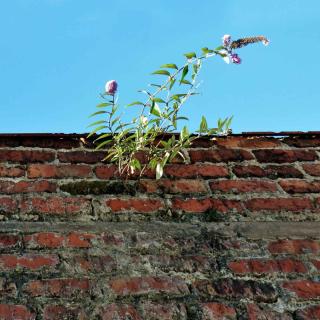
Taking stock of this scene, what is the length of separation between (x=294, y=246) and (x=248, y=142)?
69 centimetres

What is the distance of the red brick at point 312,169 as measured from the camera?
2494mm

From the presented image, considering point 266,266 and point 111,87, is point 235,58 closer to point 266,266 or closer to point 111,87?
point 111,87

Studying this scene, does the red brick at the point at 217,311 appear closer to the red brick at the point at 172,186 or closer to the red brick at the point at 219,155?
the red brick at the point at 172,186

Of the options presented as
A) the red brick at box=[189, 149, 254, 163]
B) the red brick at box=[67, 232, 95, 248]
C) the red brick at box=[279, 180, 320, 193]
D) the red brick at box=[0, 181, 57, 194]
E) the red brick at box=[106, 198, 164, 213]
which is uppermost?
the red brick at box=[189, 149, 254, 163]

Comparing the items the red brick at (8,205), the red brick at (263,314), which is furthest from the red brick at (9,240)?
the red brick at (263,314)

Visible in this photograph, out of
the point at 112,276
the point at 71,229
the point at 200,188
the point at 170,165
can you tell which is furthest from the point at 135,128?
the point at 112,276

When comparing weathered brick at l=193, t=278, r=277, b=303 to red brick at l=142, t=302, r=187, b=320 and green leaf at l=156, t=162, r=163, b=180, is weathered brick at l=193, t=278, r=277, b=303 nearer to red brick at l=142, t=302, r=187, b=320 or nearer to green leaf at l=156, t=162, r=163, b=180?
red brick at l=142, t=302, r=187, b=320

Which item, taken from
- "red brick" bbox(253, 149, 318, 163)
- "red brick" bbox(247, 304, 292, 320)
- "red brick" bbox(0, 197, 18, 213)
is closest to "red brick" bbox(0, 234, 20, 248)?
"red brick" bbox(0, 197, 18, 213)

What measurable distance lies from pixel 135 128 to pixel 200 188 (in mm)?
428

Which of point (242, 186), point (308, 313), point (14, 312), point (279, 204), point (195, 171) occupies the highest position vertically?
point (195, 171)

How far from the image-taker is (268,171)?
8.11ft

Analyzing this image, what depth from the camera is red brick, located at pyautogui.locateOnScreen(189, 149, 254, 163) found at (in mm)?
2504

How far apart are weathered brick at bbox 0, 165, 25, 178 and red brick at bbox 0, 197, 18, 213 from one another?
5.7 inches

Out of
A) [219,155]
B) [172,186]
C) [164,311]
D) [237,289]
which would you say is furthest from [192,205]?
[164,311]
